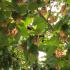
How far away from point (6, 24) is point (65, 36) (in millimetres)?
302

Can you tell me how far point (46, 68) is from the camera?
140cm

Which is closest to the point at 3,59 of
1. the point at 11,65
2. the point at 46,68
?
the point at 11,65

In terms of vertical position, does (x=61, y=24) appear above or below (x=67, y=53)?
above

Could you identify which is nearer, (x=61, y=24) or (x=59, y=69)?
(x=61, y=24)

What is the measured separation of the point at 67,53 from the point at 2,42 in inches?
12.7

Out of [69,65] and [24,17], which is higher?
[24,17]

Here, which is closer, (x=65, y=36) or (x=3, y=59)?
(x=65, y=36)

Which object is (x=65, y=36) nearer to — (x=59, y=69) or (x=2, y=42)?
(x=59, y=69)

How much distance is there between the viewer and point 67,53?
120cm

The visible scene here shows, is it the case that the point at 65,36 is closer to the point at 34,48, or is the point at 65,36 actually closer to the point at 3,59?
the point at 34,48

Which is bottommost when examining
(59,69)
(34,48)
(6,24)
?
(59,69)

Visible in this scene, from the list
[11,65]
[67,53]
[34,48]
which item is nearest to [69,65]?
[67,53]

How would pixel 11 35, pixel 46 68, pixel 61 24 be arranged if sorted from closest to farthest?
1. pixel 61 24
2. pixel 11 35
3. pixel 46 68

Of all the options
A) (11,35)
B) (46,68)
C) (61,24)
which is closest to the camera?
(61,24)
